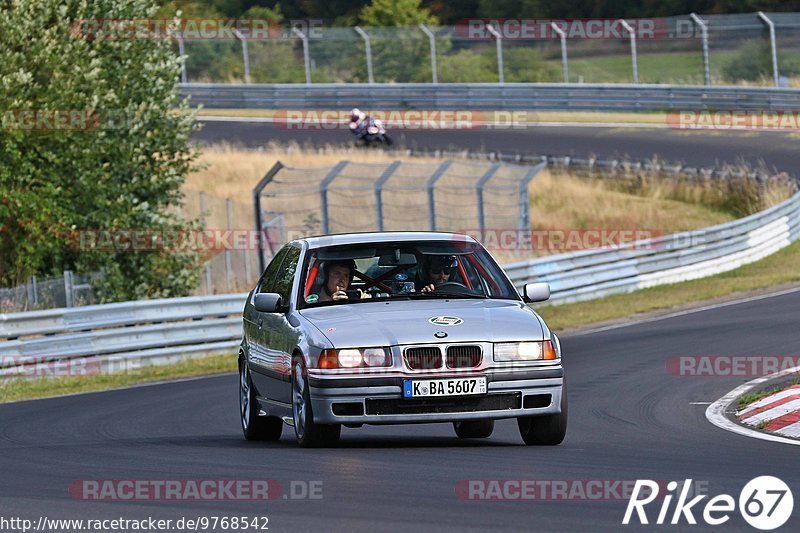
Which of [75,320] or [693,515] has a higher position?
[693,515]

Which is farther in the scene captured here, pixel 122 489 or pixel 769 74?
pixel 769 74

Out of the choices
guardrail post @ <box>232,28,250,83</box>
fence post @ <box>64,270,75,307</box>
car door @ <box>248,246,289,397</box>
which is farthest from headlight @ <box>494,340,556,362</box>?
guardrail post @ <box>232,28,250,83</box>

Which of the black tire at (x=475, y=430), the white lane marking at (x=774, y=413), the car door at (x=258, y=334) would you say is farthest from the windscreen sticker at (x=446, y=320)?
the white lane marking at (x=774, y=413)

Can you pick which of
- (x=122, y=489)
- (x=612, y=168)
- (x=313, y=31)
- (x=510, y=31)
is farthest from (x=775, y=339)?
(x=510, y=31)

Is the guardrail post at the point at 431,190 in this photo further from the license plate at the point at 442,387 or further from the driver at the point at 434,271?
the license plate at the point at 442,387

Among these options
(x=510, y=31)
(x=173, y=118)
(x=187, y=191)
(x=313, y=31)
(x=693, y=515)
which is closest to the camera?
(x=693, y=515)

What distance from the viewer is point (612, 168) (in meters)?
39.1

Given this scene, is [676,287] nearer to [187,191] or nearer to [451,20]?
[187,191]

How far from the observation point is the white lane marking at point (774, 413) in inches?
452

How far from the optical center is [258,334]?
1155cm

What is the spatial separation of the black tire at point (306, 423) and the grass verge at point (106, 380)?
825 cm

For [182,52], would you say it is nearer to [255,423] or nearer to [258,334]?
[258,334]

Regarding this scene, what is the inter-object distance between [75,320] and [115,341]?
668 millimetres

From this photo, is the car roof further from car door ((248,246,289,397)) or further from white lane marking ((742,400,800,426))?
white lane marking ((742,400,800,426))
